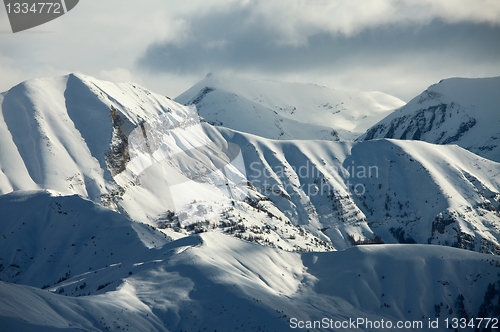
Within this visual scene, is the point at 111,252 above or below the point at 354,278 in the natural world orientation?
above

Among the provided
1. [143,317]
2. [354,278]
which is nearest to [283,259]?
[354,278]

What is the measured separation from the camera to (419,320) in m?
137

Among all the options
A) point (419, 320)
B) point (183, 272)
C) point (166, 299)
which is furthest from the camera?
point (419, 320)

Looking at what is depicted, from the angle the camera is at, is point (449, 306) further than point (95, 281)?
Yes

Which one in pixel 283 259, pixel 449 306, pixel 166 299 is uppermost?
pixel 166 299

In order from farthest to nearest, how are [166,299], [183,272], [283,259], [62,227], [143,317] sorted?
[62,227], [283,259], [183,272], [166,299], [143,317]

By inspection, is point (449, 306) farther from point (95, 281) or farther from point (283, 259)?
point (95, 281)

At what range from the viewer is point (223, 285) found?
118m

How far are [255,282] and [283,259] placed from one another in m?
24.1

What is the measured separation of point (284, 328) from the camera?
107688 millimetres

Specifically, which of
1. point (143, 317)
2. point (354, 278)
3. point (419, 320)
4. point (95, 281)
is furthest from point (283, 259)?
point (143, 317)

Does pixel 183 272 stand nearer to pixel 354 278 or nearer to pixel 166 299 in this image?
pixel 166 299

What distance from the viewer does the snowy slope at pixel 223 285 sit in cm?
9981

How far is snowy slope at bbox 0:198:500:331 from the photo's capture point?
327ft
